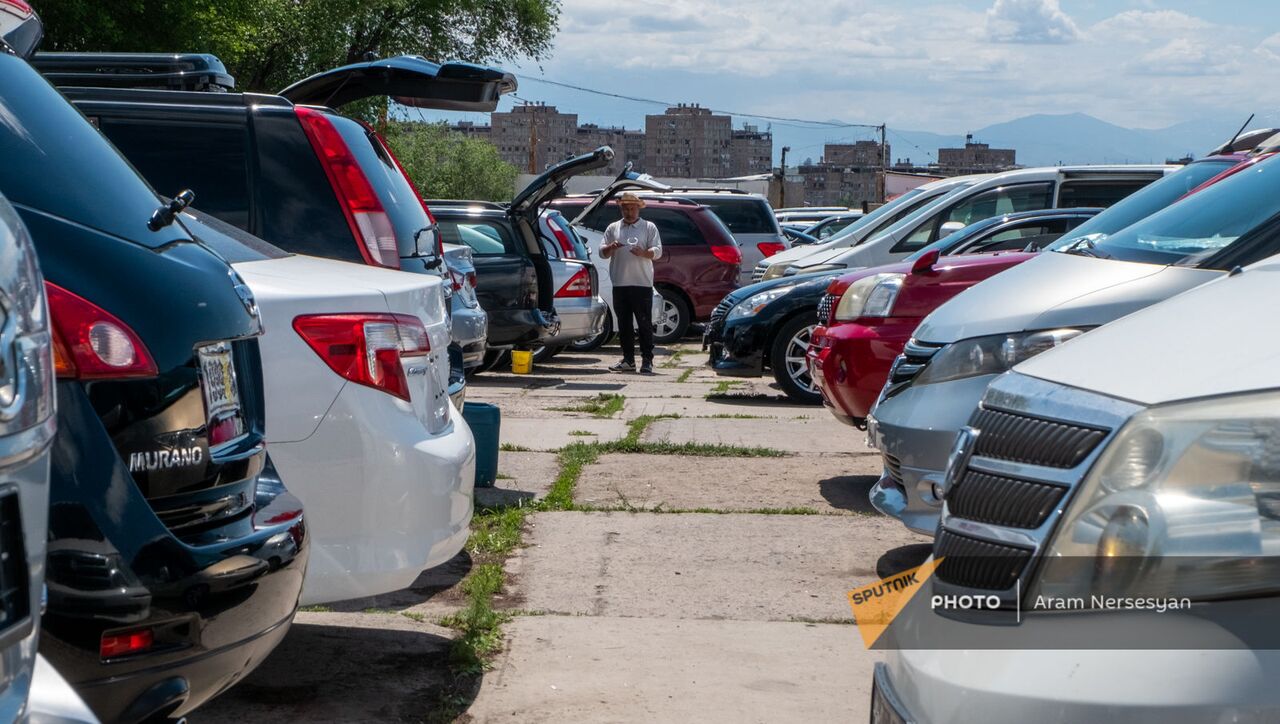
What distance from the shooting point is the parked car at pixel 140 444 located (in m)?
2.73

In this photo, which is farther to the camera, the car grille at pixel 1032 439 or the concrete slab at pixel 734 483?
the concrete slab at pixel 734 483

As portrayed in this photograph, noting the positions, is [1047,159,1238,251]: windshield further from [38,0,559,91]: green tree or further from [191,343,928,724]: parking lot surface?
[38,0,559,91]: green tree

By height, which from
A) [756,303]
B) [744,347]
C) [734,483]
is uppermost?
[756,303]

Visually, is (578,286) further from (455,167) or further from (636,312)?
(455,167)

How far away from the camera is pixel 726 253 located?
18.6 m

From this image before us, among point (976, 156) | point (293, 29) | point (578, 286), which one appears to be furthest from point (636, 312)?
point (976, 156)

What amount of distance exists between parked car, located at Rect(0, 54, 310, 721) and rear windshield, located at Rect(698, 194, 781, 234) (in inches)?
716

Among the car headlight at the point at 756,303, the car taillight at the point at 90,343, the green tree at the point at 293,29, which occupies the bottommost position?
the car headlight at the point at 756,303

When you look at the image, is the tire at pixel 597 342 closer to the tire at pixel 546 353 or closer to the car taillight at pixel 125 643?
the tire at pixel 546 353

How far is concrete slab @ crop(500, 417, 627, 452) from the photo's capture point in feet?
30.9

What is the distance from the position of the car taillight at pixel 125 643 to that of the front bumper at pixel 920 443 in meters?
3.30

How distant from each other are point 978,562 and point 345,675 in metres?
2.78

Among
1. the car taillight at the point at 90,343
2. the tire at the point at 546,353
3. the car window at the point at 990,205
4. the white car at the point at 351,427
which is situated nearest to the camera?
the car taillight at the point at 90,343

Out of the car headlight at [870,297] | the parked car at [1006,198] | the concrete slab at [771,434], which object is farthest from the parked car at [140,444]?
the parked car at [1006,198]
